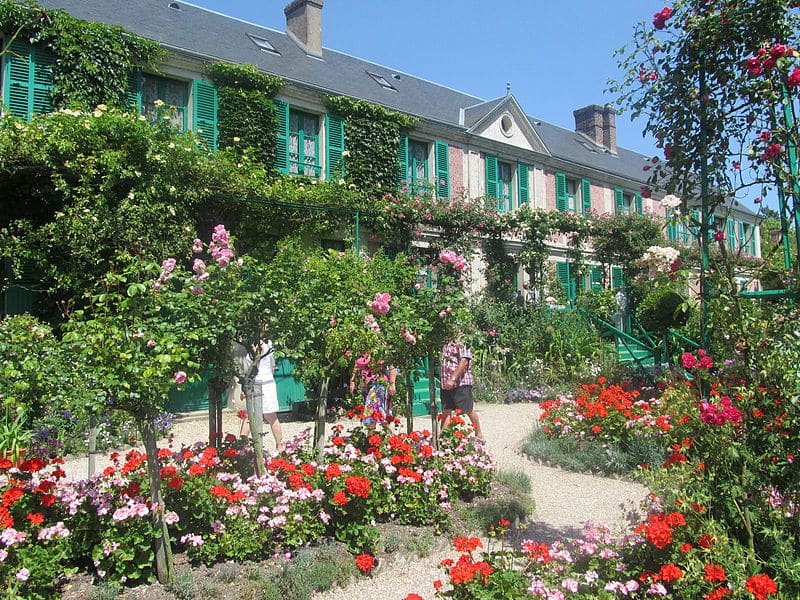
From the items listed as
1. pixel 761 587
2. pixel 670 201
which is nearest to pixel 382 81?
pixel 670 201

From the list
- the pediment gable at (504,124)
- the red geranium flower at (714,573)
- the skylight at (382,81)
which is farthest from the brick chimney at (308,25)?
the red geranium flower at (714,573)

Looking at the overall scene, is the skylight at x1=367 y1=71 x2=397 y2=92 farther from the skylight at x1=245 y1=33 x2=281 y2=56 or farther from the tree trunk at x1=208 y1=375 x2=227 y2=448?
the tree trunk at x1=208 y1=375 x2=227 y2=448

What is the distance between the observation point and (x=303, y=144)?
A: 1123cm

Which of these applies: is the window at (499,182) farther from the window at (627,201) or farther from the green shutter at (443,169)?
the window at (627,201)

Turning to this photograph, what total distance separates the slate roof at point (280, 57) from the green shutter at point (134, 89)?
27.6 inches

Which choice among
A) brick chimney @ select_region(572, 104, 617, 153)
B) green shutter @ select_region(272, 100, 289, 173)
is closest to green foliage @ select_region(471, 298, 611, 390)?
green shutter @ select_region(272, 100, 289, 173)

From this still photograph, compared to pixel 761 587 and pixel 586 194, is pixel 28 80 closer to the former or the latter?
pixel 761 587

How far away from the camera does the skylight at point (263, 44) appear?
477 inches

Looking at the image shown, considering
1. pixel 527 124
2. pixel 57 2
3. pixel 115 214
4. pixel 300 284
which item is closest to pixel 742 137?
pixel 300 284

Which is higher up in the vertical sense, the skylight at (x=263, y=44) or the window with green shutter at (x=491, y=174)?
the skylight at (x=263, y=44)

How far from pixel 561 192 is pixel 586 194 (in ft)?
4.10

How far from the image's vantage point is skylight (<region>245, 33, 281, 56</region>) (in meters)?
12.1

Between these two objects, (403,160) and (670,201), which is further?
(403,160)

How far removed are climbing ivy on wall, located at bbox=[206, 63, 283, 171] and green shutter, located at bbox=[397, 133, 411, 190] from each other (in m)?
2.72
